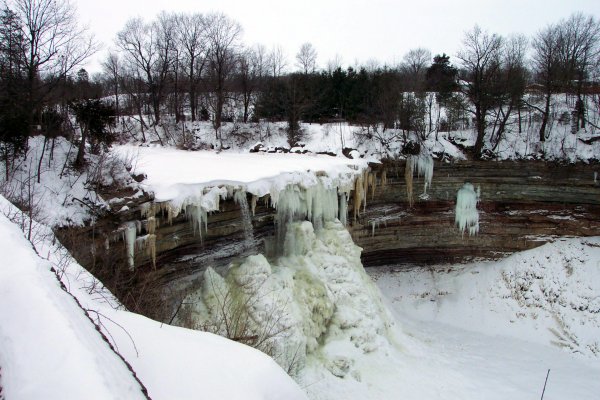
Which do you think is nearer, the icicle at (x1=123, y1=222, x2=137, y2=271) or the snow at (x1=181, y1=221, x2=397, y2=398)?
the icicle at (x1=123, y1=222, x2=137, y2=271)

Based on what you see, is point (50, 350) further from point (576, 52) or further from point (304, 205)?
point (576, 52)

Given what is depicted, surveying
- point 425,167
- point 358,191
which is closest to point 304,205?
point 358,191

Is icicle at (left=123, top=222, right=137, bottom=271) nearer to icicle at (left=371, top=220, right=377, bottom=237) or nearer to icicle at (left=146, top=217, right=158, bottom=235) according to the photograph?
icicle at (left=146, top=217, right=158, bottom=235)

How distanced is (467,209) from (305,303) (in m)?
9.30

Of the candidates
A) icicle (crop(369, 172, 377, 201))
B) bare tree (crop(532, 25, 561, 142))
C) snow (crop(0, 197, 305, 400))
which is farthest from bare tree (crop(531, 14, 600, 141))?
snow (crop(0, 197, 305, 400))

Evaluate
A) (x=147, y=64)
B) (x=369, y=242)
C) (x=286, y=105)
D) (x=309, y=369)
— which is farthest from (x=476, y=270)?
(x=147, y=64)

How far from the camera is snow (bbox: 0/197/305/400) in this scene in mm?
2244

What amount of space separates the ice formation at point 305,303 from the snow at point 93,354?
4.43 meters

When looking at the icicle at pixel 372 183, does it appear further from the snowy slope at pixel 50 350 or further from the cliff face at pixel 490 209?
the snowy slope at pixel 50 350

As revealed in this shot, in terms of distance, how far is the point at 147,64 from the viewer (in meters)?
24.4

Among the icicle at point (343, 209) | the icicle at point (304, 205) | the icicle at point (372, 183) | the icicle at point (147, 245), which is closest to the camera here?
the icicle at point (147, 245)

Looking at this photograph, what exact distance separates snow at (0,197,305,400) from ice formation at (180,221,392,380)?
4.43m

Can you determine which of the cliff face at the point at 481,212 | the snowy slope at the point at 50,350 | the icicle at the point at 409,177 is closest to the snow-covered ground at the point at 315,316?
the snowy slope at the point at 50,350

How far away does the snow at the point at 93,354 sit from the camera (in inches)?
88.4
